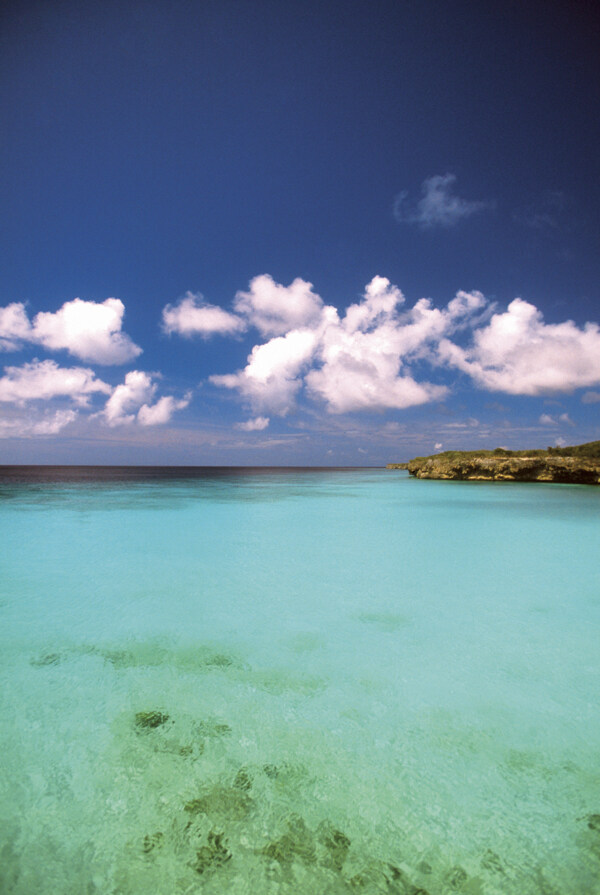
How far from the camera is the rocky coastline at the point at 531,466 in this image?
39656 mm

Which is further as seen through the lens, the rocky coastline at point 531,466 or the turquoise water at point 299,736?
the rocky coastline at point 531,466

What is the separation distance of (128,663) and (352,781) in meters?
→ 2.84

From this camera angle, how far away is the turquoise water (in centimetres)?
205

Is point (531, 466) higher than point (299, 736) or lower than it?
higher

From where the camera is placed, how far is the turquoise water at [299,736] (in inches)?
80.6

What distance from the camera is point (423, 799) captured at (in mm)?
2461

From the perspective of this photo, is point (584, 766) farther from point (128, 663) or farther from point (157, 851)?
point (128, 663)

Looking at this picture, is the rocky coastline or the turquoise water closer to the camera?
the turquoise water

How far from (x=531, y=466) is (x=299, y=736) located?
155ft

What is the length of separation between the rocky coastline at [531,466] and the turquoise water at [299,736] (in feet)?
131

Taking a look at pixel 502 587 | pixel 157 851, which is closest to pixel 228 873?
pixel 157 851

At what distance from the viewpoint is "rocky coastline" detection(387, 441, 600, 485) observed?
39.7 m

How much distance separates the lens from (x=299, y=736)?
3031 millimetres

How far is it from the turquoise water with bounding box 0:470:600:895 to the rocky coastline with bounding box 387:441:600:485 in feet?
131
